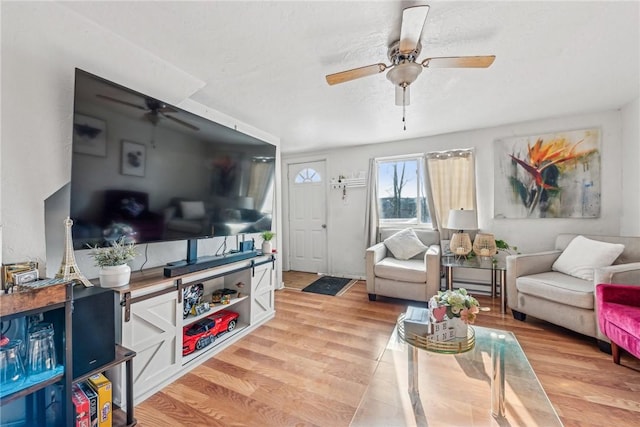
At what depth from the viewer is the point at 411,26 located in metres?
1.26

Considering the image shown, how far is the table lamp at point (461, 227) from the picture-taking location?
299 centimetres

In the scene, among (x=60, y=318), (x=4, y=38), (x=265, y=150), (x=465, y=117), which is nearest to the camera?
(x=60, y=318)

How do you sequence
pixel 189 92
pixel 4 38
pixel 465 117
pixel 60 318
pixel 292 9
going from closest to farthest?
pixel 60 318 < pixel 4 38 < pixel 292 9 < pixel 189 92 < pixel 465 117

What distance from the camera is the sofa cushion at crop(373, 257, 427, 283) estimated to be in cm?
281

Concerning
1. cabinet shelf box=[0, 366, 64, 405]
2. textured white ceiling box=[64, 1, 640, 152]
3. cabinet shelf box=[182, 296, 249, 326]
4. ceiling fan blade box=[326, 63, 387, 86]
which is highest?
textured white ceiling box=[64, 1, 640, 152]

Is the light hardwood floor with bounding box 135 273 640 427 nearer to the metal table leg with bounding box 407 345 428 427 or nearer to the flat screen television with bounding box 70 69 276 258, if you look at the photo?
the metal table leg with bounding box 407 345 428 427

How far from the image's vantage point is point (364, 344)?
6.93 ft

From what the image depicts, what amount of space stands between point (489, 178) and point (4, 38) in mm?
4277

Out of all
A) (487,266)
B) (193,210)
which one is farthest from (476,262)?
(193,210)

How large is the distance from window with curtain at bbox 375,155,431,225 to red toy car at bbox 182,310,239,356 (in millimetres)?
2591

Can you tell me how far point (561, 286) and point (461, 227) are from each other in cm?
103

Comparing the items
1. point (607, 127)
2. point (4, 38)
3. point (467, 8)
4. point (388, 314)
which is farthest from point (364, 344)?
point (607, 127)

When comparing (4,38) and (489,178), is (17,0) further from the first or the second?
(489,178)

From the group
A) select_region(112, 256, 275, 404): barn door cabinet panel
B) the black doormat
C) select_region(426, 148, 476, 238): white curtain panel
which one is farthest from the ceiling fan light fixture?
the black doormat
